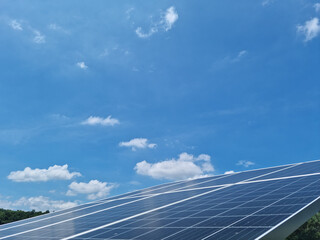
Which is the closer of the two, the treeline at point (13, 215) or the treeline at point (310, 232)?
the treeline at point (310, 232)

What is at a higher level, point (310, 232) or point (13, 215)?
point (13, 215)

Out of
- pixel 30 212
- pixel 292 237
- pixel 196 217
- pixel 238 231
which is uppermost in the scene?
pixel 30 212

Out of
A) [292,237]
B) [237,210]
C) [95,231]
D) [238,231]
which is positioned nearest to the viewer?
[238,231]

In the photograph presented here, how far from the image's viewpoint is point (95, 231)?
37.3ft

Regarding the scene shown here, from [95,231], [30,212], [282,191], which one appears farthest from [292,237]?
[30,212]

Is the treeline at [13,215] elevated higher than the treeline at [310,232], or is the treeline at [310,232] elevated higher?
the treeline at [13,215]

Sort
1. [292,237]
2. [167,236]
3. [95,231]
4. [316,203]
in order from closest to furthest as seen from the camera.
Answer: [167,236], [316,203], [95,231], [292,237]

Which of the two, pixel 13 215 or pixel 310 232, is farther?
pixel 13 215

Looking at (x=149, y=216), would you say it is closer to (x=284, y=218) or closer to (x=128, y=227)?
(x=128, y=227)

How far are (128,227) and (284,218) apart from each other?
5.28 metres

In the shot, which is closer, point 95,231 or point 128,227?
point 128,227

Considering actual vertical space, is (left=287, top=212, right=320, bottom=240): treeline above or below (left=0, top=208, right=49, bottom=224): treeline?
below

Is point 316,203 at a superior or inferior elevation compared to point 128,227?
inferior

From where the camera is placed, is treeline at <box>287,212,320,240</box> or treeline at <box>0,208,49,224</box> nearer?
treeline at <box>287,212,320,240</box>
